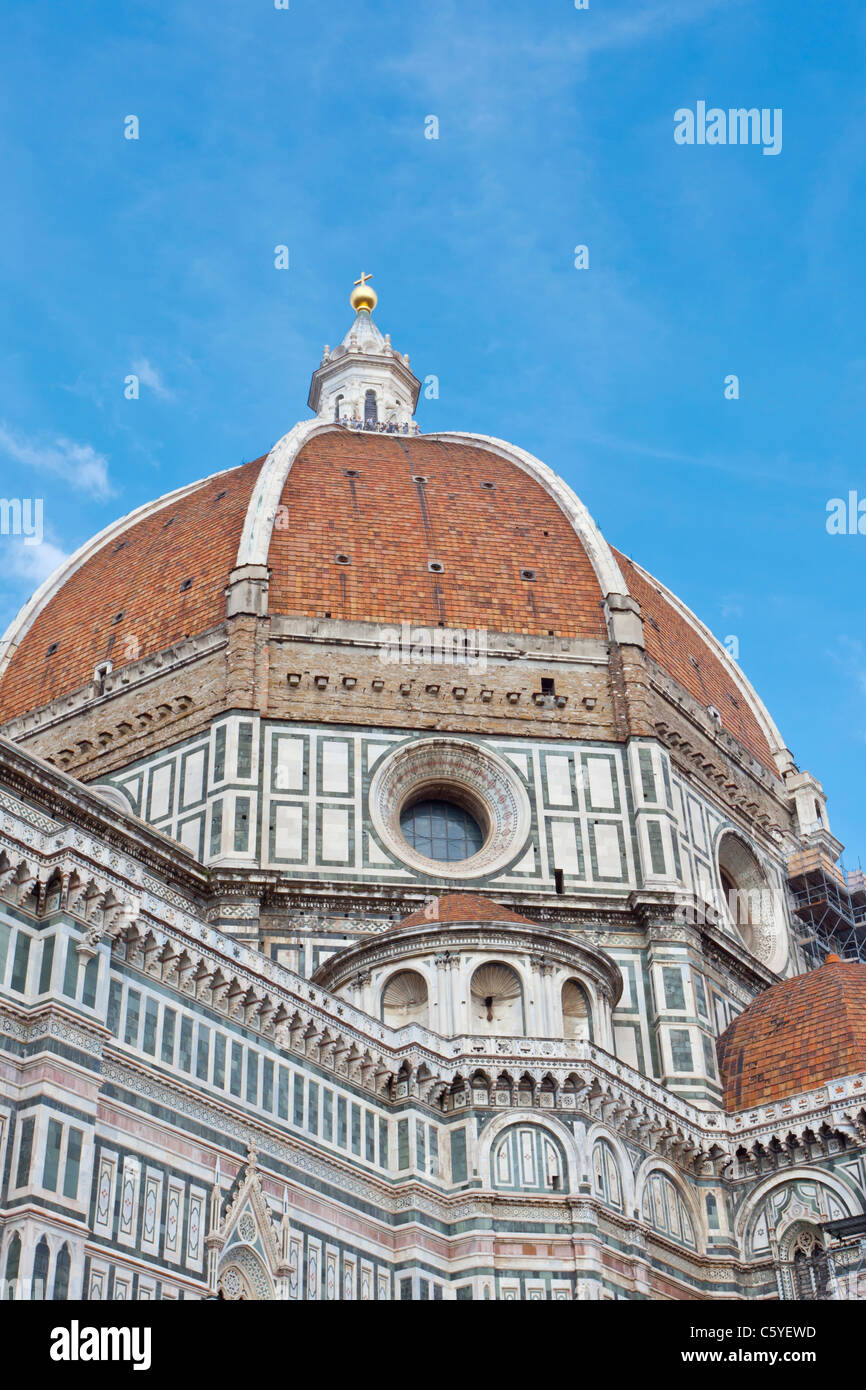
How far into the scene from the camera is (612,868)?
35.9 meters

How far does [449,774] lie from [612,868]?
165 inches

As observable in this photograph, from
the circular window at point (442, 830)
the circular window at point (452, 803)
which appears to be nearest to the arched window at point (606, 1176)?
the circular window at point (452, 803)

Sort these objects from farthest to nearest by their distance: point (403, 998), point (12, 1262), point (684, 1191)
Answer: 1. point (684, 1191)
2. point (403, 998)
3. point (12, 1262)

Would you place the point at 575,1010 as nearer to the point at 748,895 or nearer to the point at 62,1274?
the point at 748,895

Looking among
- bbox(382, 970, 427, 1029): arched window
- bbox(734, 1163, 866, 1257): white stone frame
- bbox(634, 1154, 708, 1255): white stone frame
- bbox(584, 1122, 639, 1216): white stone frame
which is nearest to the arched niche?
bbox(734, 1163, 866, 1257): white stone frame

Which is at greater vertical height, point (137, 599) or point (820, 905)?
point (137, 599)

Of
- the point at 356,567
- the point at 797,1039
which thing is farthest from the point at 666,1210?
the point at 356,567

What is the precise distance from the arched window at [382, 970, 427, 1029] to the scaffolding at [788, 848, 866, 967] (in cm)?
1381

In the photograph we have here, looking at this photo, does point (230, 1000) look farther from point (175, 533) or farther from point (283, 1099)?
point (175, 533)

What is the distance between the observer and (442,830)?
122 feet

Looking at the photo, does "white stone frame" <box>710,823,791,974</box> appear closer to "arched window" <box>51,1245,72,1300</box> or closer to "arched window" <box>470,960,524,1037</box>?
"arched window" <box>470,960,524,1037</box>

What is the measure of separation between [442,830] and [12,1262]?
18.4 meters

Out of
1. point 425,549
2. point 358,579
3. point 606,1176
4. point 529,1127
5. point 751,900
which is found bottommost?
point 606,1176
